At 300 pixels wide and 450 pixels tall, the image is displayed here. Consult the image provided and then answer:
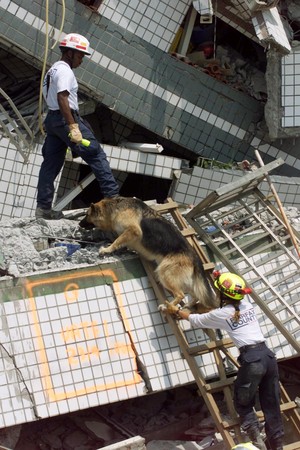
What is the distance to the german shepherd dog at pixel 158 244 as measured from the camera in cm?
782

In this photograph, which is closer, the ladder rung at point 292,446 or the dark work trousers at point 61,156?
the ladder rung at point 292,446

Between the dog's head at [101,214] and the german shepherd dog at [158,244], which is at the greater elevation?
the dog's head at [101,214]

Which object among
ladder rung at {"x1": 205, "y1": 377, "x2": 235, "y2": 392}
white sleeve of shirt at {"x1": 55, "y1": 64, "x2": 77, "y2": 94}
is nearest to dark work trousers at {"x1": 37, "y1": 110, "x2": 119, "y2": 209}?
white sleeve of shirt at {"x1": 55, "y1": 64, "x2": 77, "y2": 94}

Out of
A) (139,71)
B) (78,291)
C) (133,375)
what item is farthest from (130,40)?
(133,375)

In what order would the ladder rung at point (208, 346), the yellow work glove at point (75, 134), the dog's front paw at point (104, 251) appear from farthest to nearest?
1. the yellow work glove at point (75, 134)
2. the dog's front paw at point (104, 251)
3. the ladder rung at point (208, 346)

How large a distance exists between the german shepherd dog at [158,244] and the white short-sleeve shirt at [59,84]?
3.57ft

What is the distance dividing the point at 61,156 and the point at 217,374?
279 centimetres

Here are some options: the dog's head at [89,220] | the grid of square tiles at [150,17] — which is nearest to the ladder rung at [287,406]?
the dog's head at [89,220]

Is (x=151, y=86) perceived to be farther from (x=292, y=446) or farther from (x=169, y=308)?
(x=292, y=446)

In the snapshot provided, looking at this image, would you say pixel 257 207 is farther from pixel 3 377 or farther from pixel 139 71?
pixel 3 377

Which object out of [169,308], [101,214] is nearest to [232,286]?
[169,308]

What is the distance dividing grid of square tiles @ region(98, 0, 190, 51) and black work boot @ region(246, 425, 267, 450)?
498 cm

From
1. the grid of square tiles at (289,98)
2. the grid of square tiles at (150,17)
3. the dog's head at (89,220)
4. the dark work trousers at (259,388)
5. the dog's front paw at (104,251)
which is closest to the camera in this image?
the dark work trousers at (259,388)

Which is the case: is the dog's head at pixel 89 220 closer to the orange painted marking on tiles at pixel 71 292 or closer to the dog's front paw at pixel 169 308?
the orange painted marking on tiles at pixel 71 292
